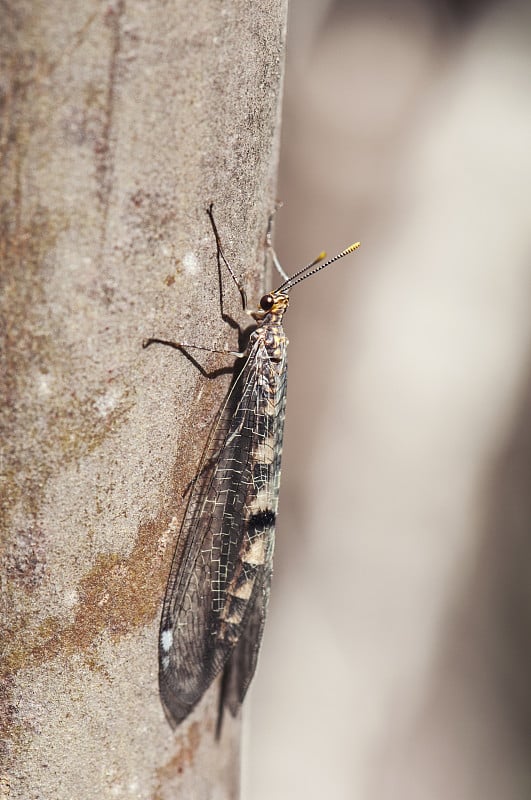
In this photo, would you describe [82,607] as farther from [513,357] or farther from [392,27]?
[392,27]

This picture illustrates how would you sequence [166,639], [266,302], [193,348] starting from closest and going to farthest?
[193,348], [166,639], [266,302]

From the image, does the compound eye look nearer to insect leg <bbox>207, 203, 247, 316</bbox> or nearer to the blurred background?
insect leg <bbox>207, 203, 247, 316</bbox>

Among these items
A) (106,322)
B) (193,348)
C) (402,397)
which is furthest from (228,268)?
(402,397)

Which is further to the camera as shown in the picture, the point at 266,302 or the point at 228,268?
the point at 266,302

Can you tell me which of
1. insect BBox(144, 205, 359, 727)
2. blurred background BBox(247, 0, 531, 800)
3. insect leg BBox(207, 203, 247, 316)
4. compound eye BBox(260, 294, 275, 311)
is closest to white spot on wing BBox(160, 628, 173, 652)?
insect BBox(144, 205, 359, 727)

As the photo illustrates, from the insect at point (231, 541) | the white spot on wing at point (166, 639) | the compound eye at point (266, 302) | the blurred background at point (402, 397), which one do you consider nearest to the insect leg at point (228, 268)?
the insect at point (231, 541)

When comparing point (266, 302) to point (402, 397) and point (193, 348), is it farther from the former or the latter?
point (402, 397)

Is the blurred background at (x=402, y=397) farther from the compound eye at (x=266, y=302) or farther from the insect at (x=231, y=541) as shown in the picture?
the compound eye at (x=266, y=302)
